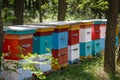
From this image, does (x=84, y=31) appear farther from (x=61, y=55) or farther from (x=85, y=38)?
(x=61, y=55)

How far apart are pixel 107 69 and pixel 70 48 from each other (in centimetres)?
125

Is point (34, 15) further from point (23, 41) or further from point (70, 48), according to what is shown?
point (23, 41)

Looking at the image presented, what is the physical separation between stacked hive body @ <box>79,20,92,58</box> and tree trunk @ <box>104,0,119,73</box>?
1450mm

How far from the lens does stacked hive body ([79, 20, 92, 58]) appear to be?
31.5 ft

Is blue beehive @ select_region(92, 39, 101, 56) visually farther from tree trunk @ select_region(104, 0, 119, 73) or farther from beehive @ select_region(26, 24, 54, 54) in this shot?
beehive @ select_region(26, 24, 54, 54)

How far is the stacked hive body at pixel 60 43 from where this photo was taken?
7.86 m

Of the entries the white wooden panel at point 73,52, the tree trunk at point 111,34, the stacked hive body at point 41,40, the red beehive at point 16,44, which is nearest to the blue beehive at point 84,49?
the white wooden panel at point 73,52

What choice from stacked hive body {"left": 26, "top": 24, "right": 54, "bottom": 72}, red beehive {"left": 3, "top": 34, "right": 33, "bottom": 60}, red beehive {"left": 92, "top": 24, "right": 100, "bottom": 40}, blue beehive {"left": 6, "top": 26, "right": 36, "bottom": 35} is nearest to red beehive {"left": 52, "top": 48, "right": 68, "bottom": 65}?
stacked hive body {"left": 26, "top": 24, "right": 54, "bottom": 72}

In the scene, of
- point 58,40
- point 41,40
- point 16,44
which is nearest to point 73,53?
point 58,40

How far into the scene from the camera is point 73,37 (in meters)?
8.84

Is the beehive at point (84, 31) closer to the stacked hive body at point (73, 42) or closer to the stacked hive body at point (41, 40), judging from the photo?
the stacked hive body at point (73, 42)

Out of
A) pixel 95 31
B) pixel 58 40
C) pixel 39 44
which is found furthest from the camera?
pixel 95 31

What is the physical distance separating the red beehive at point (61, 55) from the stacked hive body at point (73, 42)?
0.36m

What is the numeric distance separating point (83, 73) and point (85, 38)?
1.84m
